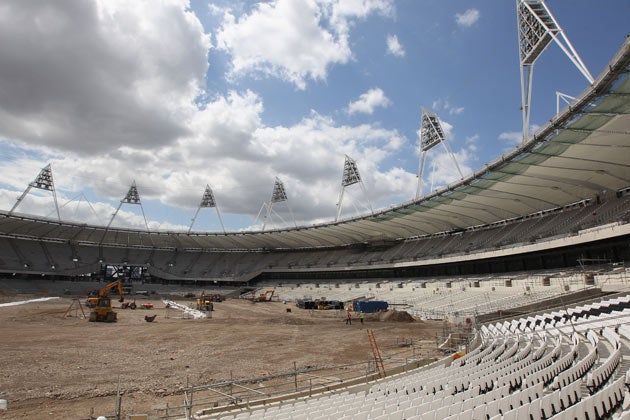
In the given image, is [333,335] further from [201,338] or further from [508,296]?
[508,296]

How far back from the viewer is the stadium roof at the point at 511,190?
70.6 ft

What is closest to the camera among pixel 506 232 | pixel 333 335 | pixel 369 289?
pixel 333 335

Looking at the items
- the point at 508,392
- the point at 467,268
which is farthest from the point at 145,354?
the point at 467,268

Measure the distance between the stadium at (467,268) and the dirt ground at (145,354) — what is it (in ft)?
6.12

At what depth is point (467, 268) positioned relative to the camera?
154 ft

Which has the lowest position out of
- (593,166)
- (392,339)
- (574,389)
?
(392,339)

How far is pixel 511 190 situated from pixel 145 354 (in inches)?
1349

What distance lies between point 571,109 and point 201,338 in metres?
25.3

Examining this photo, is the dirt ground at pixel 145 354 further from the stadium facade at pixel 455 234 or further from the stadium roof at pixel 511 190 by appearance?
the stadium facade at pixel 455 234

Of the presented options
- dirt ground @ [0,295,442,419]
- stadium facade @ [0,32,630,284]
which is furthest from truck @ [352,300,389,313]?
stadium facade @ [0,32,630,284]

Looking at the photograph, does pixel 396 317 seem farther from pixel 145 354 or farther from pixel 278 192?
pixel 278 192

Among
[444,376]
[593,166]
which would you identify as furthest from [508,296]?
[444,376]

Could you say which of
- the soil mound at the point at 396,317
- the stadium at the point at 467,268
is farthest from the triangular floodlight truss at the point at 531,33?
the soil mound at the point at 396,317

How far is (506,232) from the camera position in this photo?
147ft
